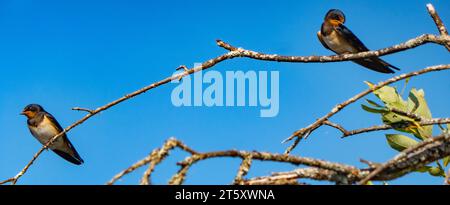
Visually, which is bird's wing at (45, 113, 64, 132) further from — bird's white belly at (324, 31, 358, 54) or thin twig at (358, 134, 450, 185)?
thin twig at (358, 134, 450, 185)

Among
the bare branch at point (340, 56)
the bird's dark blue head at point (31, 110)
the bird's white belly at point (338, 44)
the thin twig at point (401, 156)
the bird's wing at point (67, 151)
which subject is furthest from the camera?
the bird's dark blue head at point (31, 110)

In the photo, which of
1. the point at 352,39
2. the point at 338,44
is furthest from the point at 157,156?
the point at 338,44

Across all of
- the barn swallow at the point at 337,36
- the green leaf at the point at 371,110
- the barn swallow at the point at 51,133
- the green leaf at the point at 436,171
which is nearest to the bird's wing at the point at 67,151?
the barn swallow at the point at 51,133

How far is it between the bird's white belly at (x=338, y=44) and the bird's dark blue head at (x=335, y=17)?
11.9 inches

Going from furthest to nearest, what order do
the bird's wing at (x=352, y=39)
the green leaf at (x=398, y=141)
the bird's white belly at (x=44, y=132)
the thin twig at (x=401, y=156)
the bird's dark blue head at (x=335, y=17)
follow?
the bird's white belly at (x=44, y=132)
the bird's dark blue head at (x=335, y=17)
the bird's wing at (x=352, y=39)
the green leaf at (x=398, y=141)
the thin twig at (x=401, y=156)

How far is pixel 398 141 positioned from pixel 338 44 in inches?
253

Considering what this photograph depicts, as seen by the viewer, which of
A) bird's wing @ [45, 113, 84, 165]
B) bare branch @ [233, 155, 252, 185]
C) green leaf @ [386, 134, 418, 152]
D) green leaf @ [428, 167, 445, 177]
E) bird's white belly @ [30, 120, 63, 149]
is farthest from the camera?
bird's white belly @ [30, 120, 63, 149]

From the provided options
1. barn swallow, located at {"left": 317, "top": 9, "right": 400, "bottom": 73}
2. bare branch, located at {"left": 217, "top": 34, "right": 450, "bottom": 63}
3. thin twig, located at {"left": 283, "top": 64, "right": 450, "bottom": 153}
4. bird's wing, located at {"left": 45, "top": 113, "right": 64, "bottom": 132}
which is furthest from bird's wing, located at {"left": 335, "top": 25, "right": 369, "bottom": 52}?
thin twig, located at {"left": 283, "top": 64, "right": 450, "bottom": 153}

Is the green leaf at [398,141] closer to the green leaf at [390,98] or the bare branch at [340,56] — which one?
the green leaf at [390,98]

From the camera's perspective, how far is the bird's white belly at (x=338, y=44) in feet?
29.1

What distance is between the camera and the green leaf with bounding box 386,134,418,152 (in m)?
2.66

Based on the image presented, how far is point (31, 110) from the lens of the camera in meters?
11.5

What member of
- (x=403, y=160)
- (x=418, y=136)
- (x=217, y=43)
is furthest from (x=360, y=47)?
(x=403, y=160)
